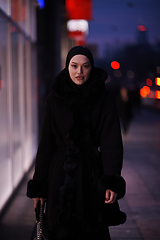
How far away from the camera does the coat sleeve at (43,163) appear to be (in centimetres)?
260

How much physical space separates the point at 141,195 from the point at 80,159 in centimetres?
348

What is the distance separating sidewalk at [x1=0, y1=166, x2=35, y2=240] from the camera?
4.12m

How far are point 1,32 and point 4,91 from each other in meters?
0.90

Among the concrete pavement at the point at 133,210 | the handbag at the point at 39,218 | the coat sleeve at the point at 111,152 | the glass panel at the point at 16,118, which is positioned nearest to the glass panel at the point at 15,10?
the glass panel at the point at 16,118

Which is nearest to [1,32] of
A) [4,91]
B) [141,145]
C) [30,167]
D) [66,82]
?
[4,91]

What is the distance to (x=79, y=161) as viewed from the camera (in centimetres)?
251

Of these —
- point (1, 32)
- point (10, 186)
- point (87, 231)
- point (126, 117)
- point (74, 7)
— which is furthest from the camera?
point (126, 117)

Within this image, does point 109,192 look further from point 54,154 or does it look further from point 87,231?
point 54,154

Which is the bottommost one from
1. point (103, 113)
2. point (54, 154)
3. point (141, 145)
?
point (141, 145)

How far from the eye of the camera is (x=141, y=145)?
445 inches

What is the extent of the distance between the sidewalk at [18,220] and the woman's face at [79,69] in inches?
90.5

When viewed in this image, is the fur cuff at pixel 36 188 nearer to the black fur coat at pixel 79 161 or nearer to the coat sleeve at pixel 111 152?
the black fur coat at pixel 79 161

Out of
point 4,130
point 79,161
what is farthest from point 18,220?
point 79,161

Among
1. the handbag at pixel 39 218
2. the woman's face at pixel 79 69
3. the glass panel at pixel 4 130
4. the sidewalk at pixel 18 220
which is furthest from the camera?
the glass panel at pixel 4 130
